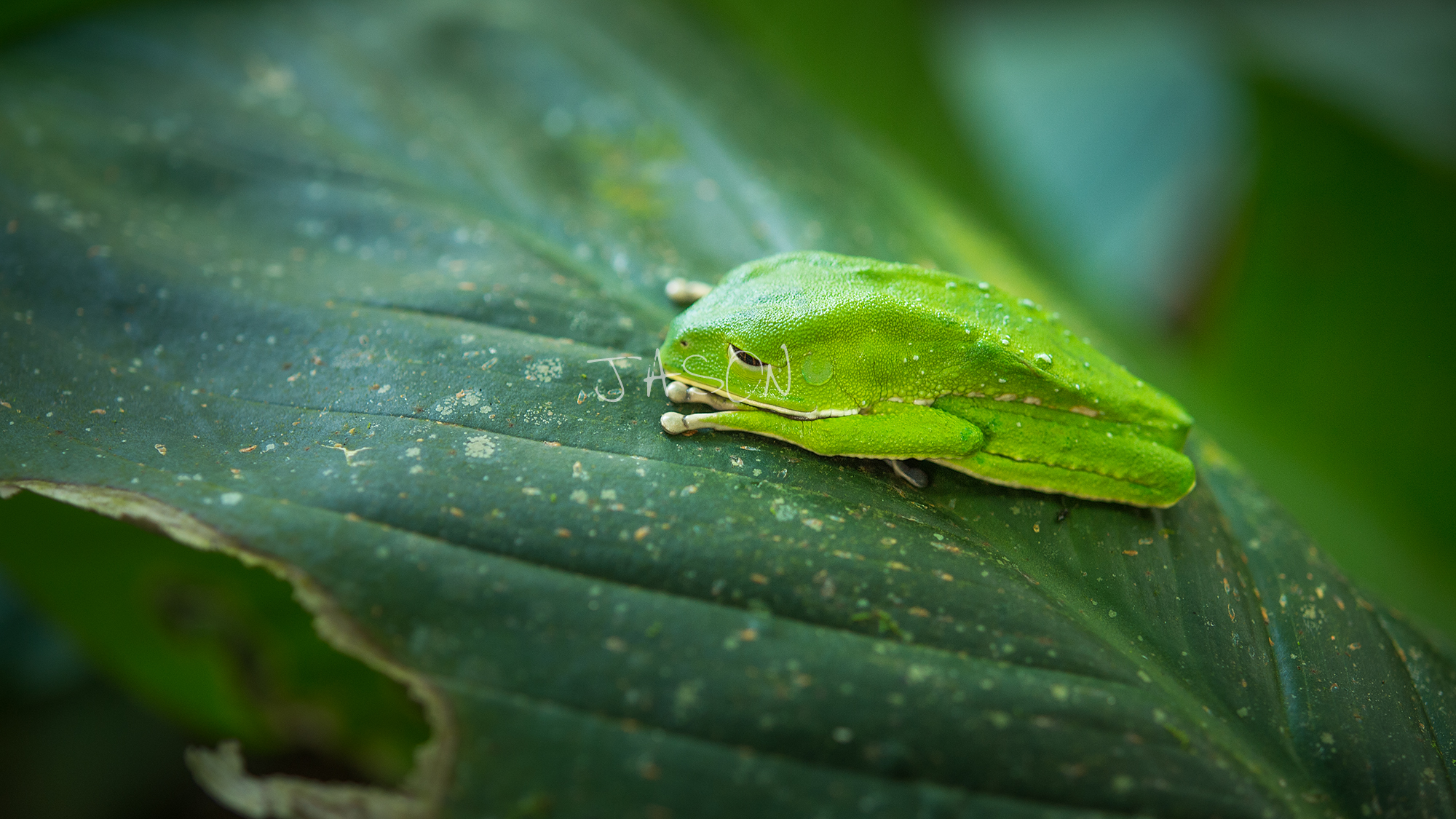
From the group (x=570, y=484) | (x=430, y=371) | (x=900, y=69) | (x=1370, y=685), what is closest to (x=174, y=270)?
(x=430, y=371)

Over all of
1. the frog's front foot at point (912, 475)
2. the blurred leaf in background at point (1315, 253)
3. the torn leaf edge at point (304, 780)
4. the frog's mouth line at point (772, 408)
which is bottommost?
the torn leaf edge at point (304, 780)

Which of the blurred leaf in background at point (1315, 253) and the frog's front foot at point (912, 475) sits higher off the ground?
the blurred leaf in background at point (1315, 253)

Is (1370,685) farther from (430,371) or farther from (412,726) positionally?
(412,726)

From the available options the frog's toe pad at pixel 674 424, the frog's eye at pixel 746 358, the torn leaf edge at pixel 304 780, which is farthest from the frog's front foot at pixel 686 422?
the torn leaf edge at pixel 304 780

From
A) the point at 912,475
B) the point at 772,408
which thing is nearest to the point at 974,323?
the point at 912,475

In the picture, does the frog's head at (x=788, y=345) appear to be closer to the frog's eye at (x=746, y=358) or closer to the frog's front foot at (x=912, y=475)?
the frog's eye at (x=746, y=358)

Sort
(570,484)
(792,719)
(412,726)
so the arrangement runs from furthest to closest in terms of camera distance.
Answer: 1. (412,726)
2. (570,484)
3. (792,719)
